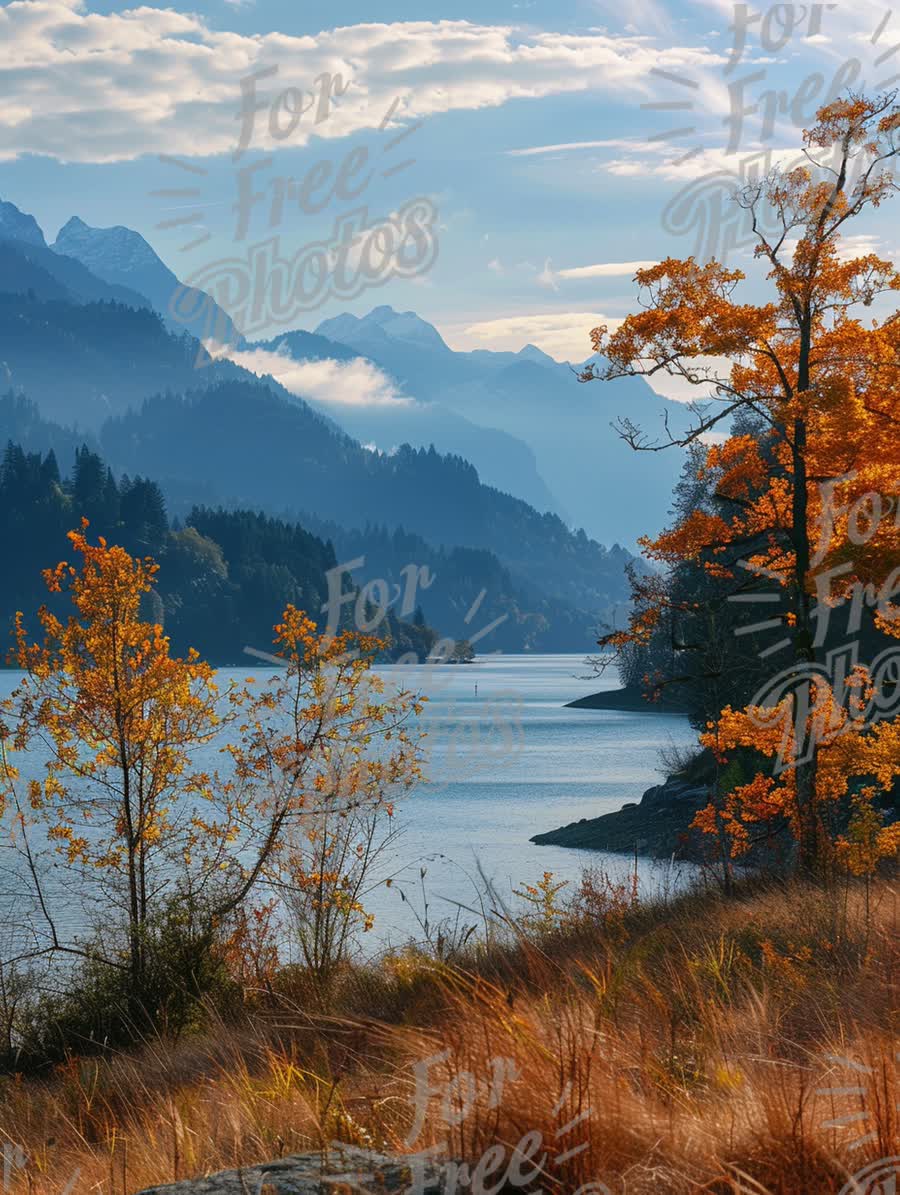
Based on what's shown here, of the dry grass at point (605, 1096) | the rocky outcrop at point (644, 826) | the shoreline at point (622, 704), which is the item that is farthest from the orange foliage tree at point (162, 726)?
the shoreline at point (622, 704)

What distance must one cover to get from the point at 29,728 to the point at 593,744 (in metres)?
66.8

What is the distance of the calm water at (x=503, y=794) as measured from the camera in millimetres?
28312

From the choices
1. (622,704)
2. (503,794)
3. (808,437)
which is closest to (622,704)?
(622,704)

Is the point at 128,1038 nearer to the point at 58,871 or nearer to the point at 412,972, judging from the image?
the point at 412,972

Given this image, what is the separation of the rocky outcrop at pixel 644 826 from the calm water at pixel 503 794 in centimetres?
118

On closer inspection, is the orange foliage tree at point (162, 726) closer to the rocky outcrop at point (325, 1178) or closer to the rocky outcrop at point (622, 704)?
the rocky outcrop at point (325, 1178)

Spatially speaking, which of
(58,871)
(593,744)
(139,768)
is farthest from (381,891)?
(593,744)

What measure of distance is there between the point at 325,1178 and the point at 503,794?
51.0m

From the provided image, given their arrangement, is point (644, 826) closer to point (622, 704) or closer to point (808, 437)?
point (808, 437)

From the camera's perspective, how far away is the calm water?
2831 cm

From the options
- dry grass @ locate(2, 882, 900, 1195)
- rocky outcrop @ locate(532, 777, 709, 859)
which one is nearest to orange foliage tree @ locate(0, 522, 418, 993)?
dry grass @ locate(2, 882, 900, 1195)

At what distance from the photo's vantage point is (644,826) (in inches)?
1591

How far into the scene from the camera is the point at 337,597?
15430 mm

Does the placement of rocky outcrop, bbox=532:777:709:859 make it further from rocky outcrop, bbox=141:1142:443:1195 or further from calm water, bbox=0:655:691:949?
rocky outcrop, bbox=141:1142:443:1195
